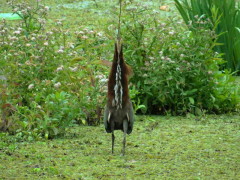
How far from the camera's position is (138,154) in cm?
460

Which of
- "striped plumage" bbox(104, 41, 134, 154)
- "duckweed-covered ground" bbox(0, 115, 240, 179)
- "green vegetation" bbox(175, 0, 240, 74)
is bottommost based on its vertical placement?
"duckweed-covered ground" bbox(0, 115, 240, 179)

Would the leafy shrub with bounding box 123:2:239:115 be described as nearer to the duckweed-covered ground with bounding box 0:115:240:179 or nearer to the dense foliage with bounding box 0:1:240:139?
the dense foliage with bounding box 0:1:240:139

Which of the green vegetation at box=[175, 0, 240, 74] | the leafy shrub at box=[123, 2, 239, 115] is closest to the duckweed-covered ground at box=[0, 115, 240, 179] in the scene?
the leafy shrub at box=[123, 2, 239, 115]

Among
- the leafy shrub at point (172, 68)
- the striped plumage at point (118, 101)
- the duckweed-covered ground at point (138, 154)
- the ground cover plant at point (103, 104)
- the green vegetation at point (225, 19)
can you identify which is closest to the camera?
the duckweed-covered ground at point (138, 154)

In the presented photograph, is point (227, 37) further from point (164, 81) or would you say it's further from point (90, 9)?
point (90, 9)

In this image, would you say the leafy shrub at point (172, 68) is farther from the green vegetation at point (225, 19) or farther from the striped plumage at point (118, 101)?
the green vegetation at point (225, 19)

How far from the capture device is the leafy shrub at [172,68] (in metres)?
5.97

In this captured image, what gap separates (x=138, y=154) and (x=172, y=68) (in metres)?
1.66

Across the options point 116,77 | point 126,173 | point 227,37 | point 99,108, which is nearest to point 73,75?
point 99,108

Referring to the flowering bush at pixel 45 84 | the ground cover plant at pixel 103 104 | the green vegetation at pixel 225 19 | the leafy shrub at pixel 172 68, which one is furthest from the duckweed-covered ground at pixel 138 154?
the green vegetation at pixel 225 19

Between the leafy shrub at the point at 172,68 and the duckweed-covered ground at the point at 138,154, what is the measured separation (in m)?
0.37

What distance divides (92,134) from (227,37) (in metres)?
3.28

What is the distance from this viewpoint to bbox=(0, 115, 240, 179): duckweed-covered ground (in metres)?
4.03

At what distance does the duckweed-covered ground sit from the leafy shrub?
0.37m
